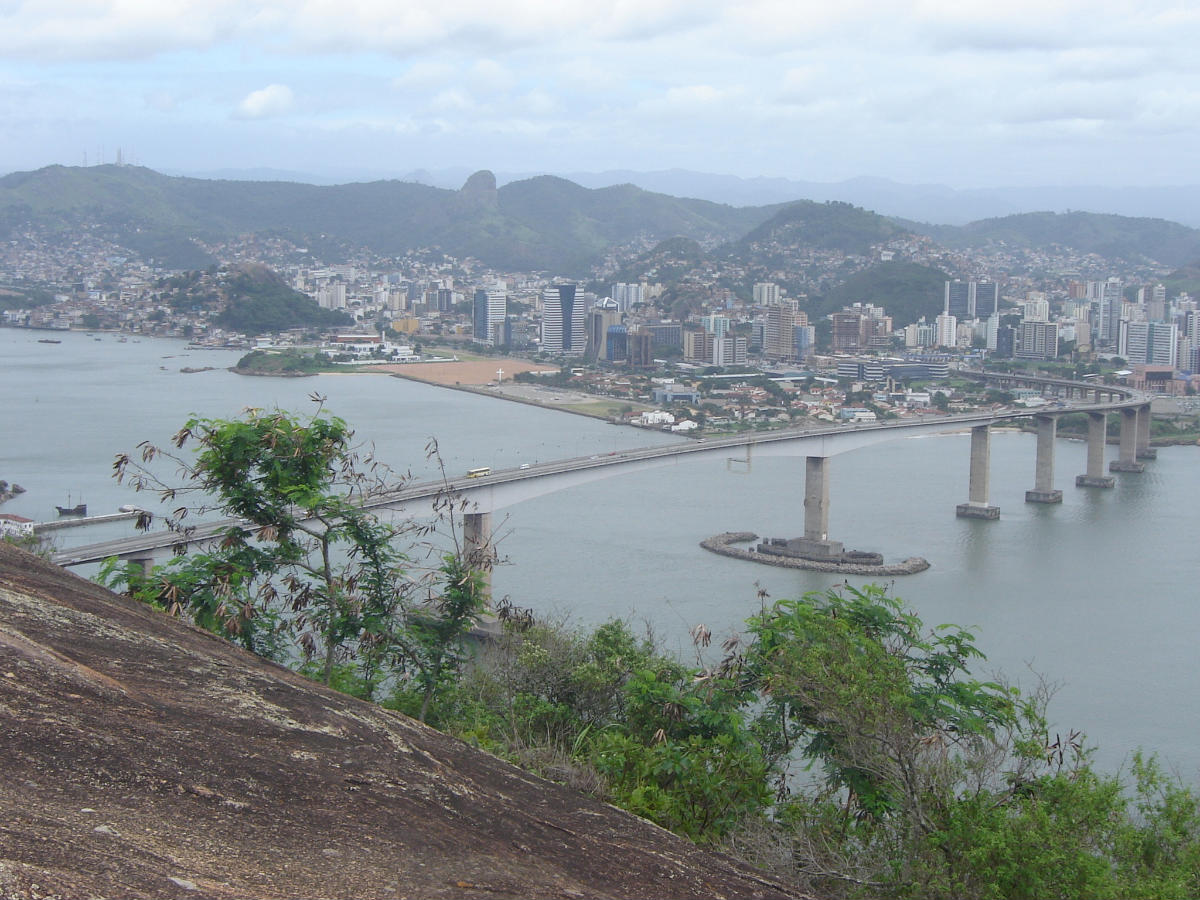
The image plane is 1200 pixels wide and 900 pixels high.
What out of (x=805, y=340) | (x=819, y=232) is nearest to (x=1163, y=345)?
(x=805, y=340)

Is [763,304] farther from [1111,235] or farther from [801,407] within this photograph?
[1111,235]

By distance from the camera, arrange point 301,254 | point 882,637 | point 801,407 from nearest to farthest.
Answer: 1. point 882,637
2. point 801,407
3. point 301,254

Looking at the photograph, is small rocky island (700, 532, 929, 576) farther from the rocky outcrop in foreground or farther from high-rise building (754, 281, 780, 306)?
high-rise building (754, 281, 780, 306)

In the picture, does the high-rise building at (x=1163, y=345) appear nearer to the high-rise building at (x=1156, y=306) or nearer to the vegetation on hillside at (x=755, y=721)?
the high-rise building at (x=1156, y=306)

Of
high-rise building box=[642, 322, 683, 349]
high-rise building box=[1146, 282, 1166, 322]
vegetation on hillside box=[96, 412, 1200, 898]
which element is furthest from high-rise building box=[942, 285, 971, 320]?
vegetation on hillside box=[96, 412, 1200, 898]

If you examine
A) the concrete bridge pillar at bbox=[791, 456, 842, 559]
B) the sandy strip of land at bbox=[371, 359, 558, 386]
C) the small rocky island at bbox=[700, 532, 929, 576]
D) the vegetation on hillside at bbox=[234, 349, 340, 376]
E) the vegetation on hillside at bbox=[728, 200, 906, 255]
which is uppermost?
the vegetation on hillside at bbox=[728, 200, 906, 255]

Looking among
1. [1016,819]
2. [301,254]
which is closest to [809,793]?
[1016,819]

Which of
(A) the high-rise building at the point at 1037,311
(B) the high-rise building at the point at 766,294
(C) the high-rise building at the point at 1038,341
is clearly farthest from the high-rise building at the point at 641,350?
(A) the high-rise building at the point at 1037,311
